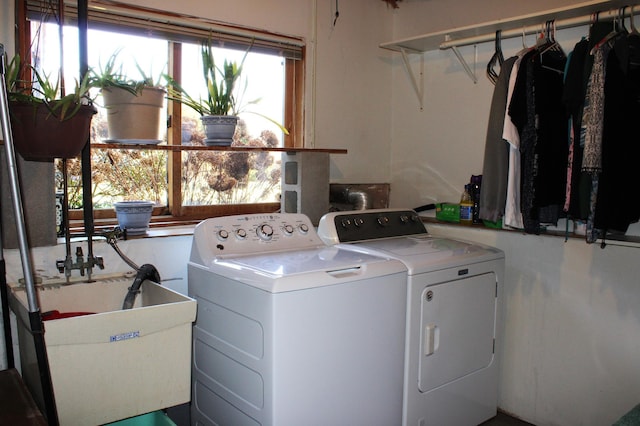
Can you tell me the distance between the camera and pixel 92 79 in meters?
1.87

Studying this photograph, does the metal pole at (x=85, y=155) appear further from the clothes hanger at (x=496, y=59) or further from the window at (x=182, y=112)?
the clothes hanger at (x=496, y=59)

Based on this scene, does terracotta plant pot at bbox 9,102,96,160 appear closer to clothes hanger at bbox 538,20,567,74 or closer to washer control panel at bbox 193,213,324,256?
washer control panel at bbox 193,213,324,256

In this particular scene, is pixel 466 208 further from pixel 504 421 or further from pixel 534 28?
pixel 504 421

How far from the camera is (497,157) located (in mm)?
2477

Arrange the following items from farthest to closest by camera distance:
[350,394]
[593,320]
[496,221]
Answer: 1. [496,221]
2. [593,320]
3. [350,394]

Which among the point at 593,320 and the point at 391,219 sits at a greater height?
the point at 391,219

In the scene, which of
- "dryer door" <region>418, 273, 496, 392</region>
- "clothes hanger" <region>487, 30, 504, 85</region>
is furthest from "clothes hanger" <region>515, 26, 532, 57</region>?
"dryer door" <region>418, 273, 496, 392</region>

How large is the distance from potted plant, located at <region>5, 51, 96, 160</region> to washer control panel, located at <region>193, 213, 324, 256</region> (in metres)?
0.59

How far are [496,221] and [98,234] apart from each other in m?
1.84

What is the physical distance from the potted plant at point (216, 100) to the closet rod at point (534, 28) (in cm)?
112

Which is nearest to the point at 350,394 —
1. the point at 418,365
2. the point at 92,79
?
the point at 418,365

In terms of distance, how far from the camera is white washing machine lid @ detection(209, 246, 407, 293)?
1.71 meters

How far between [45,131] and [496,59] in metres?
2.17

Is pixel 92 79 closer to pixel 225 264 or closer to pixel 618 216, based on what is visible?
pixel 225 264
